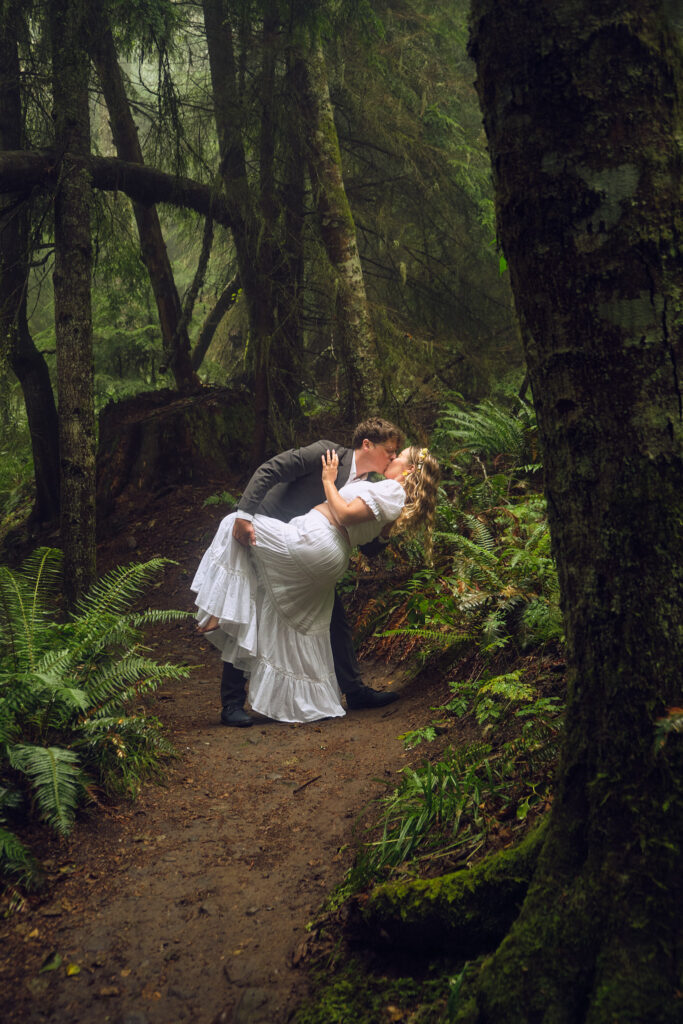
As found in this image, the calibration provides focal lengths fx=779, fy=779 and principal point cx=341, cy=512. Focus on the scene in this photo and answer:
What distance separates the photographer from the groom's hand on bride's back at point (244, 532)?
19.6 feet

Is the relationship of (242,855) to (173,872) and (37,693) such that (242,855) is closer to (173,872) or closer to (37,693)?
(173,872)

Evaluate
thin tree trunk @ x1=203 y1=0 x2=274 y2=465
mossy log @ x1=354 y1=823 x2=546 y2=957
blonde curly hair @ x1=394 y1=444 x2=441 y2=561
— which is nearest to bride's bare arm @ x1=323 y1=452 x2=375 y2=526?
blonde curly hair @ x1=394 y1=444 x2=441 y2=561

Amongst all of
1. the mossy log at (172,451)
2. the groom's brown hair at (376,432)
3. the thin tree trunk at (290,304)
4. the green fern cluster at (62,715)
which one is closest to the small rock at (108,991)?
the green fern cluster at (62,715)

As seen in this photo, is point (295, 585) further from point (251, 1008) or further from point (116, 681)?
point (251, 1008)

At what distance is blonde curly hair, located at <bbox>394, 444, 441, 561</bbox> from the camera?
6059mm

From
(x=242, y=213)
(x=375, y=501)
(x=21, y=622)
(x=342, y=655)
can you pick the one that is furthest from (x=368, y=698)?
(x=242, y=213)

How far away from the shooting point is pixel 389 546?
8094mm

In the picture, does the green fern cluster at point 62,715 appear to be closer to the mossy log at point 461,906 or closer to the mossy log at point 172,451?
the mossy log at point 461,906

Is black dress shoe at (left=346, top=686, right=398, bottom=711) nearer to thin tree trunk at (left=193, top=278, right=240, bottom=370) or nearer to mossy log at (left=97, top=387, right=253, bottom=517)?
mossy log at (left=97, top=387, right=253, bottom=517)

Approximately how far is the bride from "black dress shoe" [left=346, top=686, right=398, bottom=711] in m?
Result: 0.12

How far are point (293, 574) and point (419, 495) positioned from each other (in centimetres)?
115

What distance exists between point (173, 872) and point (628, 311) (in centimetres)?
330

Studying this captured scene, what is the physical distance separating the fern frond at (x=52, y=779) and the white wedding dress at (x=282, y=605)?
207 cm

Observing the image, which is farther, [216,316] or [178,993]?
[216,316]
